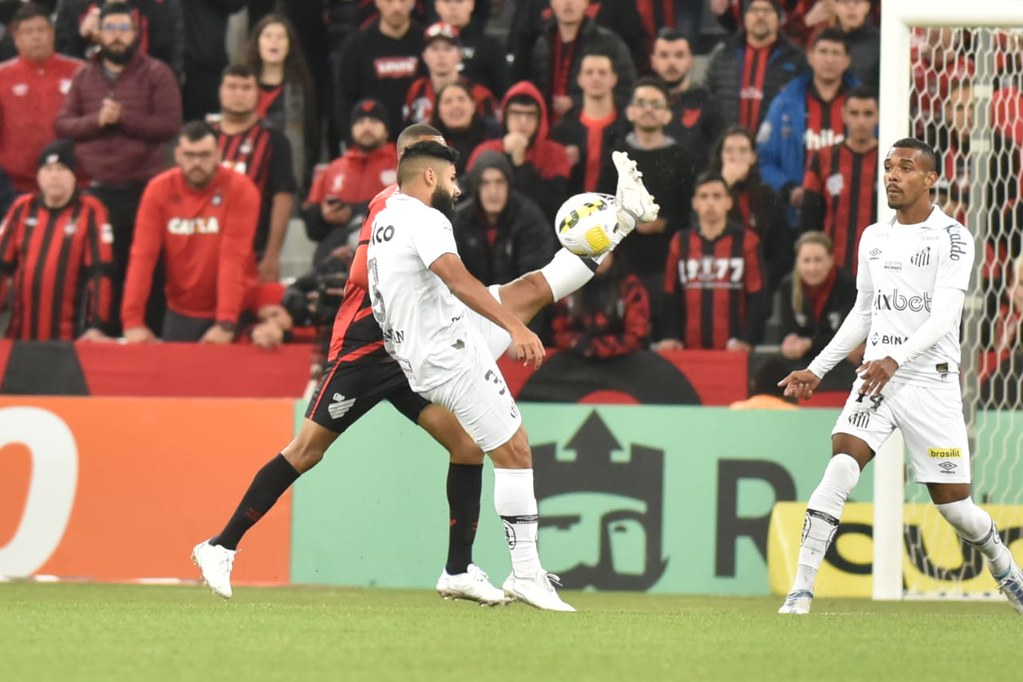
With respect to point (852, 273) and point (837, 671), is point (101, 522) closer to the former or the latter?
point (852, 273)

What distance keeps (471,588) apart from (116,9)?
21.5 ft

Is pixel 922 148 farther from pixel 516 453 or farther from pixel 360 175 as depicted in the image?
pixel 360 175

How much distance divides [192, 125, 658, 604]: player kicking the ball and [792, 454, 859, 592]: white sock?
4.63 feet

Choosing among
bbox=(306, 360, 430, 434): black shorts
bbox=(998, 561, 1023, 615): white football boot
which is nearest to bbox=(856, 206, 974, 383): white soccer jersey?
bbox=(998, 561, 1023, 615): white football boot

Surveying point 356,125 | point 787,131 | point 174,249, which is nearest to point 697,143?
point 787,131

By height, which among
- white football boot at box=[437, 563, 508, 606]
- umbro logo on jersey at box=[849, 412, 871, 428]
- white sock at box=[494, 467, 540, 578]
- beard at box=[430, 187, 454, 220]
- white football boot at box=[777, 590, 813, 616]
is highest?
beard at box=[430, 187, 454, 220]

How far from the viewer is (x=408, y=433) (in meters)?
11.1

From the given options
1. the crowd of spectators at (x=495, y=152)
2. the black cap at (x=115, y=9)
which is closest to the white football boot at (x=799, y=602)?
the crowd of spectators at (x=495, y=152)

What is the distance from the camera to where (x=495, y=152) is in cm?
1154

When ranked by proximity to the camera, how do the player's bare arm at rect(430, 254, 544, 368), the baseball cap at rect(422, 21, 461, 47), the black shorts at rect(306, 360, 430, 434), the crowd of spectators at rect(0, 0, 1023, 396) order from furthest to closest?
the baseball cap at rect(422, 21, 461, 47) → the crowd of spectators at rect(0, 0, 1023, 396) → the black shorts at rect(306, 360, 430, 434) → the player's bare arm at rect(430, 254, 544, 368)

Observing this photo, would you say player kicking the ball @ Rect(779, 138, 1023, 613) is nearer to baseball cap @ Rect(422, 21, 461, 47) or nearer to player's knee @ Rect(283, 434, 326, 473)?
player's knee @ Rect(283, 434, 326, 473)

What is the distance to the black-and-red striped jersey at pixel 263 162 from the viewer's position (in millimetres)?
12742

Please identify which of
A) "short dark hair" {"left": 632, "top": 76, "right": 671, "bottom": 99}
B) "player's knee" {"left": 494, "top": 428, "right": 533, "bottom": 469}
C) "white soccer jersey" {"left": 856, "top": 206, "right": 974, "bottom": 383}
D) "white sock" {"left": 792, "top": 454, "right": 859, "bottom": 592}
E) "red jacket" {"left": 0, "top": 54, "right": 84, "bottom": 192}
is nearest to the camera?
"player's knee" {"left": 494, "top": 428, "right": 533, "bottom": 469}

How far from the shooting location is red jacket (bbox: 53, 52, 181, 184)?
13.0 metres
